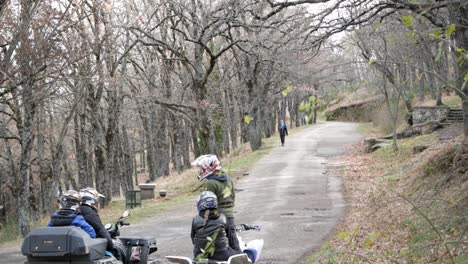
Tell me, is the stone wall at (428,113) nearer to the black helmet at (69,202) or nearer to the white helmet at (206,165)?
the white helmet at (206,165)

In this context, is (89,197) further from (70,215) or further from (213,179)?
(213,179)

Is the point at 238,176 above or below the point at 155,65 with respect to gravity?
below

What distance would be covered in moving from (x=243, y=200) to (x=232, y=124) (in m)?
32.3

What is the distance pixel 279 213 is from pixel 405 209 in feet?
14.5

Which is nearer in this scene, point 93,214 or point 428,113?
point 93,214

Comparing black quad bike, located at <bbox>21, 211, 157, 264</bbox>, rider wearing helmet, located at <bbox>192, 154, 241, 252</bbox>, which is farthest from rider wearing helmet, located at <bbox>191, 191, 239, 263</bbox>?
black quad bike, located at <bbox>21, 211, 157, 264</bbox>

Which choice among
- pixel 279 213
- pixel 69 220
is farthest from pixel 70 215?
pixel 279 213

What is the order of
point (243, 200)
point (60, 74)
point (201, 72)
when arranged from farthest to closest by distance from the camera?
point (201, 72) < point (243, 200) < point (60, 74)

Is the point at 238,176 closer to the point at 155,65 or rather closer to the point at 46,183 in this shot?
the point at 155,65

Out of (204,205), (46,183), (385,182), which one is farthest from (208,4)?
(204,205)

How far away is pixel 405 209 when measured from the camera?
13.4m

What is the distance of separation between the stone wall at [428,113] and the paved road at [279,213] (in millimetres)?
6517

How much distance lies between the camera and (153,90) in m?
35.0

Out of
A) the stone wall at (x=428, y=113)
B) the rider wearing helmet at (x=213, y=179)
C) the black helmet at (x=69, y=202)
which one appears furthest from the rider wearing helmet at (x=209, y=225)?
the stone wall at (x=428, y=113)
